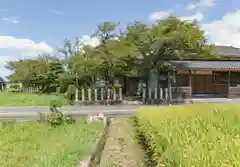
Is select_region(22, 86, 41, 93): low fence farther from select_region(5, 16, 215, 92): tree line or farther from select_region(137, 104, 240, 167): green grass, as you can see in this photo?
select_region(137, 104, 240, 167): green grass

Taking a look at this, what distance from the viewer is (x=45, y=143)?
10.9 metres

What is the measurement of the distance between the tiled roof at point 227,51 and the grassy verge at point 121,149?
23589 mm

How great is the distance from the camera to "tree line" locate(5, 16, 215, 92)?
27594 millimetres

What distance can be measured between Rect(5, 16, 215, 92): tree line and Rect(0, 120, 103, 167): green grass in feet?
41.2

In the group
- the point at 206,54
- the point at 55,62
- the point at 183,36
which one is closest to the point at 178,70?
the point at 206,54

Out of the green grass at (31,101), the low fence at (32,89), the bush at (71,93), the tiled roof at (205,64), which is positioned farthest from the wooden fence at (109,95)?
the low fence at (32,89)

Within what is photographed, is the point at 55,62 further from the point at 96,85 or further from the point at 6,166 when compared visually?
the point at 6,166

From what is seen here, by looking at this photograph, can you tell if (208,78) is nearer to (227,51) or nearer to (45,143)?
(227,51)

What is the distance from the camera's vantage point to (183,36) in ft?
89.4

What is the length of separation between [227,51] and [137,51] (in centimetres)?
1358

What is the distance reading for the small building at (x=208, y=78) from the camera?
31.2m

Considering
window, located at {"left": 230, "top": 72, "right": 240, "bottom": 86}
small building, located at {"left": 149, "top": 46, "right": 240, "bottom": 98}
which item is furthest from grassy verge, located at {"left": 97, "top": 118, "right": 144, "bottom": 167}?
window, located at {"left": 230, "top": 72, "right": 240, "bottom": 86}

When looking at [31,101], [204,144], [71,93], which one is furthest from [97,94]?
[204,144]

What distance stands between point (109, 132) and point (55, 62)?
1130 inches
